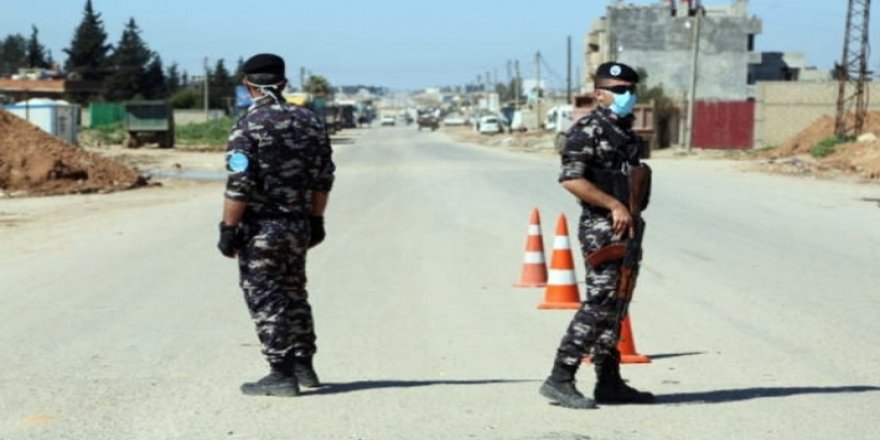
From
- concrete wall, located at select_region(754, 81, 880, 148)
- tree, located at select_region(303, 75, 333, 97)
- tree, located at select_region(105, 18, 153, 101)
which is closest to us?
concrete wall, located at select_region(754, 81, 880, 148)

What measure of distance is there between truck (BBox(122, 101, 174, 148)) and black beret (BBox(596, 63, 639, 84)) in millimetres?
57520

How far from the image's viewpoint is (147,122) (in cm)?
6288

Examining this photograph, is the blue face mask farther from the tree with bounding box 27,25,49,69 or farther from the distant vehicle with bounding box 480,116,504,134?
the tree with bounding box 27,25,49,69

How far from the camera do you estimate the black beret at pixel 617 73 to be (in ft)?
22.5

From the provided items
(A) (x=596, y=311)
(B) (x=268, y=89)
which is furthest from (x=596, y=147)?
(B) (x=268, y=89)

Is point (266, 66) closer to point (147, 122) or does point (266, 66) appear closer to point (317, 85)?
point (147, 122)

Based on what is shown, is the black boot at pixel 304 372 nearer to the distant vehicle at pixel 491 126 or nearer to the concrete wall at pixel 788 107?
the concrete wall at pixel 788 107

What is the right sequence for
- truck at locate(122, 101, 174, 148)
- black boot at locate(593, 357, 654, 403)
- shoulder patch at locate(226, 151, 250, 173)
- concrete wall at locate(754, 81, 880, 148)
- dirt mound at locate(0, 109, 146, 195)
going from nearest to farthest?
shoulder patch at locate(226, 151, 250, 173) < black boot at locate(593, 357, 654, 403) < dirt mound at locate(0, 109, 146, 195) < truck at locate(122, 101, 174, 148) < concrete wall at locate(754, 81, 880, 148)

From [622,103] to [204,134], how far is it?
71454 mm

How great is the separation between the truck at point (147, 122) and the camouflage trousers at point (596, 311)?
5759 cm

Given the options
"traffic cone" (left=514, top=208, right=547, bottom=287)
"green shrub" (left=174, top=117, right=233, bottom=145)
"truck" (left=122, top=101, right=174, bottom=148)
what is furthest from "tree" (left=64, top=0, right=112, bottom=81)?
"traffic cone" (left=514, top=208, right=547, bottom=287)

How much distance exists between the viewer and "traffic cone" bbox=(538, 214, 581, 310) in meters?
11.2

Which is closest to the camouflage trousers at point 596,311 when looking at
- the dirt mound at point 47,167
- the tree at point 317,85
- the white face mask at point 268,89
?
the white face mask at point 268,89

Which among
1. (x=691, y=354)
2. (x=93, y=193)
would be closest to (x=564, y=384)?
(x=691, y=354)
